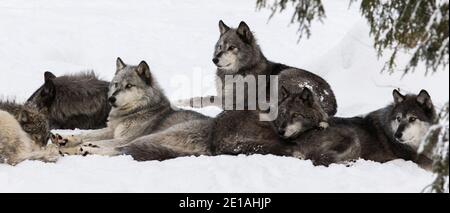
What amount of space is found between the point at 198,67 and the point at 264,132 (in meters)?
9.82

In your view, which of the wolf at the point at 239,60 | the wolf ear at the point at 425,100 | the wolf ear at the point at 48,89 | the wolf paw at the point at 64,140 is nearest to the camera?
the wolf ear at the point at 425,100

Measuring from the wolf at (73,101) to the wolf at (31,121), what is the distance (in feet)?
4.98

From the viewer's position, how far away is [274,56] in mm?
20812

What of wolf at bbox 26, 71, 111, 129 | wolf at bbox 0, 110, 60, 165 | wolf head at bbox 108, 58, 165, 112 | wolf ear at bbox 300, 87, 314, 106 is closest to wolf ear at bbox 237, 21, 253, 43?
wolf head at bbox 108, 58, 165, 112

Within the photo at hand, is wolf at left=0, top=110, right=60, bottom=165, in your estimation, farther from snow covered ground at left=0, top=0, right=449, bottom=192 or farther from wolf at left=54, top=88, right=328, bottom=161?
wolf at left=54, top=88, right=328, bottom=161

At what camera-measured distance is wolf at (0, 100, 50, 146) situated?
9297 mm

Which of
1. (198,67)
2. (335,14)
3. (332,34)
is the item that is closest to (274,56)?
(198,67)

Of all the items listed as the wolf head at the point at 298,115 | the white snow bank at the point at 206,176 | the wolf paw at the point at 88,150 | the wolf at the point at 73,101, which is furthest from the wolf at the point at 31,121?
the wolf head at the point at 298,115

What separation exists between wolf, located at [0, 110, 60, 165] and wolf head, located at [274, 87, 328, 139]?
2.79 meters

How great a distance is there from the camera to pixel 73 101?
11523mm

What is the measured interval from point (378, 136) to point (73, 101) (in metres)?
4.79

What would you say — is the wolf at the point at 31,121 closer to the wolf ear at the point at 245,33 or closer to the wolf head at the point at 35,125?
the wolf head at the point at 35,125

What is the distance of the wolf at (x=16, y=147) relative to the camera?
8484mm
